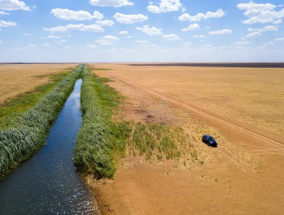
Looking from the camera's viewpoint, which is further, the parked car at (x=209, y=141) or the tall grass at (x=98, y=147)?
the parked car at (x=209, y=141)

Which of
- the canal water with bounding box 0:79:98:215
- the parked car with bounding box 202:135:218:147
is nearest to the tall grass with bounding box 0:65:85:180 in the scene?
the canal water with bounding box 0:79:98:215

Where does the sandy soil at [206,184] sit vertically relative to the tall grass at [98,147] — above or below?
below

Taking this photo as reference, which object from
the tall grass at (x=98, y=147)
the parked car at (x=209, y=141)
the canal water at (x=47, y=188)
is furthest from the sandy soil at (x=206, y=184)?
the canal water at (x=47, y=188)

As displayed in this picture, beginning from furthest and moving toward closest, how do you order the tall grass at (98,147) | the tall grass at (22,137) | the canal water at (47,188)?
1. the tall grass at (22,137)
2. the tall grass at (98,147)
3. the canal water at (47,188)

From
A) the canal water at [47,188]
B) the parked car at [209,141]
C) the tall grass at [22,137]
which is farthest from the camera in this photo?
the parked car at [209,141]

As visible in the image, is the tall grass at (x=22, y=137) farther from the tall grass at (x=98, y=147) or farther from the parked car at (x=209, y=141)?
the parked car at (x=209, y=141)

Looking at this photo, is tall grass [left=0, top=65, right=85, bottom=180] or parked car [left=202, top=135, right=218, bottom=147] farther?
parked car [left=202, top=135, right=218, bottom=147]

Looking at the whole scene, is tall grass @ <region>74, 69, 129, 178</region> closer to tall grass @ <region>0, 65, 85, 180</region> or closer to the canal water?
the canal water

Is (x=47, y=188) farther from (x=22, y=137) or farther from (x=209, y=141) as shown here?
(x=209, y=141)

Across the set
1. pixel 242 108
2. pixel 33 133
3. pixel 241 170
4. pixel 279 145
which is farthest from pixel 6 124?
pixel 242 108

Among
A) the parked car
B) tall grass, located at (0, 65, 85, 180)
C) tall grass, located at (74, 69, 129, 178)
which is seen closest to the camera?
tall grass, located at (74, 69, 129, 178)
